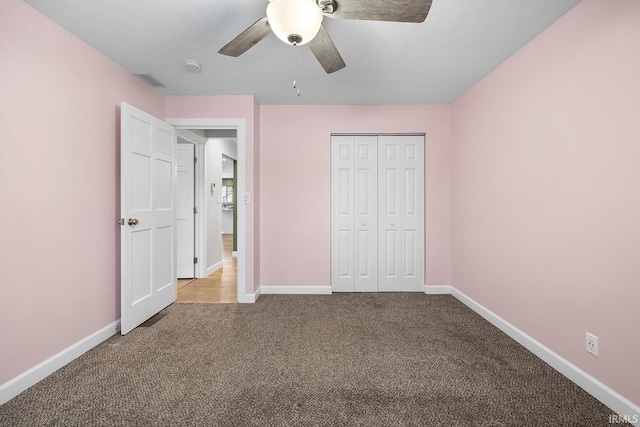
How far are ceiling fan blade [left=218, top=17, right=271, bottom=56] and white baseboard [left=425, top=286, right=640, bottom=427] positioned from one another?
9.09ft

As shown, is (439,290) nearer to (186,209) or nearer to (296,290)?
(296,290)

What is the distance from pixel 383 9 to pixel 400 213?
2617 millimetres

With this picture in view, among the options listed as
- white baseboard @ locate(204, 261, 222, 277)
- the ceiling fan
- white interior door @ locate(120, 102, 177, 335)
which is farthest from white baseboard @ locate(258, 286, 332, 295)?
the ceiling fan

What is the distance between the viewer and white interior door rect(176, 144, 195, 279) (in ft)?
14.0

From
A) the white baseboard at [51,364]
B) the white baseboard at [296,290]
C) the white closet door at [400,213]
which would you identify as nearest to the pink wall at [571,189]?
the white closet door at [400,213]

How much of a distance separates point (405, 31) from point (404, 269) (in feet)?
8.82

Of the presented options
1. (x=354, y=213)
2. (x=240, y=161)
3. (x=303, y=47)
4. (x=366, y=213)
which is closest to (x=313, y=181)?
(x=354, y=213)

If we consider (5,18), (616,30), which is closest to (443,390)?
(616,30)

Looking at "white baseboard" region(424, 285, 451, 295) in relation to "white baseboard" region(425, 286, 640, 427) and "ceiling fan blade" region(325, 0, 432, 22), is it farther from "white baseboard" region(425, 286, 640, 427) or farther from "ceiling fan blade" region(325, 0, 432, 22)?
"ceiling fan blade" region(325, 0, 432, 22)

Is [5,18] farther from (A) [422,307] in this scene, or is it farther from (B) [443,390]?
(A) [422,307]

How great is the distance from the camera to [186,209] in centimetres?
430

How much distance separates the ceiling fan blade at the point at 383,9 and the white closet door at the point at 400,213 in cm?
228

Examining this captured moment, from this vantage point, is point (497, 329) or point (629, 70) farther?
point (497, 329)

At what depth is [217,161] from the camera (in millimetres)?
4934
